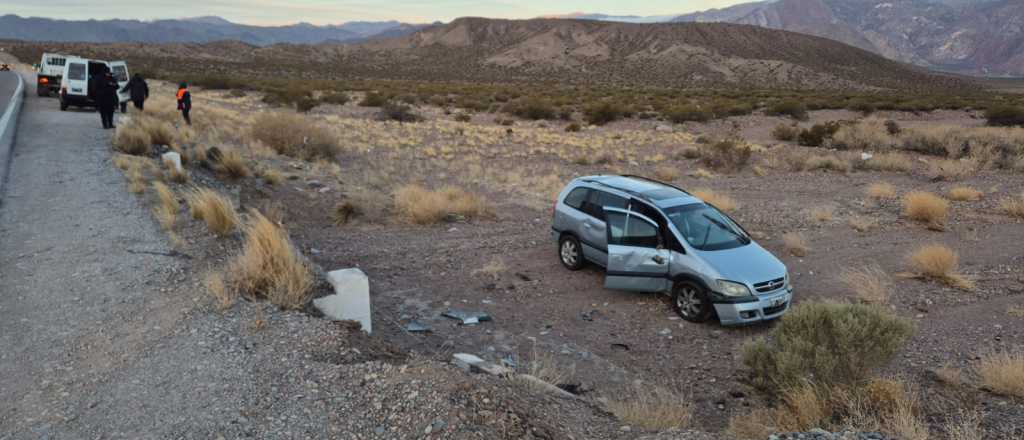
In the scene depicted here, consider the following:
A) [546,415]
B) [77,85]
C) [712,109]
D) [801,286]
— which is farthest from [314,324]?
[712,109]

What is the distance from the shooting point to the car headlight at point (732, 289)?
8242 millimetres

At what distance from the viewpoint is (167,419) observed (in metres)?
4.77

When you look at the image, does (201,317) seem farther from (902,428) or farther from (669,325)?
(902,428)

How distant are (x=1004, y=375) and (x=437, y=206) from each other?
1000cm

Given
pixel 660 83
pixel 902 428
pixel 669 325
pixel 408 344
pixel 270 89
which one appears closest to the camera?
pixel 902 428

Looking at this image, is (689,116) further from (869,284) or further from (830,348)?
(830,348)

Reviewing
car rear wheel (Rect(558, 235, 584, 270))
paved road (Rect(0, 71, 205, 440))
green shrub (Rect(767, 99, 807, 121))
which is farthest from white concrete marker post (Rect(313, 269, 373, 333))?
green shrub (Rect(767, 99, 807, 121))

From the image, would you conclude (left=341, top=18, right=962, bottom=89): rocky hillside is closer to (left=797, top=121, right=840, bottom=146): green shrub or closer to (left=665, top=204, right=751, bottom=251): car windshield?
(left=797, top=121, right=840, bottom=146): green shrub

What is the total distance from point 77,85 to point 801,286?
24.1m

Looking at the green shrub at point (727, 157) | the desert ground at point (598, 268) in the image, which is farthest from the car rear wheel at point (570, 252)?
the green shrub at point (727, 157)

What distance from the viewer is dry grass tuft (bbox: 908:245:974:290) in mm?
10117

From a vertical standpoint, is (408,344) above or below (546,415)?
below

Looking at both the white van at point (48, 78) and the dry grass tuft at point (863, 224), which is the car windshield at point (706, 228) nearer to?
the dry grass tuft at point (863, 224)

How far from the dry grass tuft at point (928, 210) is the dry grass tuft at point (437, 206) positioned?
908cm
